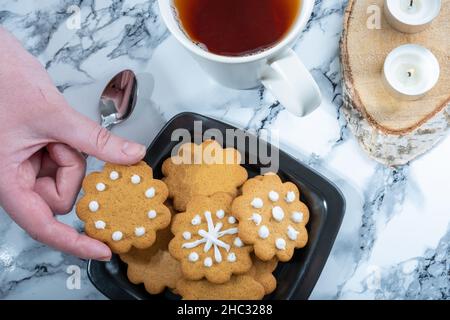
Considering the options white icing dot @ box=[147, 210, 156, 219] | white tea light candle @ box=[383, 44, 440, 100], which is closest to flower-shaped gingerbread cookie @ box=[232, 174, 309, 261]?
white icing dot @ box=[147, 210, 156, 219]

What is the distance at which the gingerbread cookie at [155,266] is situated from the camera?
100 centimetres

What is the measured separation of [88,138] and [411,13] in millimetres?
588

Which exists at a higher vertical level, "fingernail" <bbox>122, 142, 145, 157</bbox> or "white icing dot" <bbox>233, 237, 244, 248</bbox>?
"fingernail" <bbox>122, 142, 145, 157</bbox>

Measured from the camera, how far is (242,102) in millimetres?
1132

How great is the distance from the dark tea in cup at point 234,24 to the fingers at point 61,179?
0.29 m

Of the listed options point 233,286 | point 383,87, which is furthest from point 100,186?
point 383,87

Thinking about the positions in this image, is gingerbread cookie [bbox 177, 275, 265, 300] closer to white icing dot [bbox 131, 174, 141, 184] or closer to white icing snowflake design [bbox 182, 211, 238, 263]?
white icing snowflake design [bbox 182, 211, 238, 263]

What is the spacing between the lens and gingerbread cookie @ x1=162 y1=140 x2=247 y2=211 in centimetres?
102

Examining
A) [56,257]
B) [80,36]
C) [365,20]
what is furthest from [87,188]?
[365,20]

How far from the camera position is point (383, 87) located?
103cm

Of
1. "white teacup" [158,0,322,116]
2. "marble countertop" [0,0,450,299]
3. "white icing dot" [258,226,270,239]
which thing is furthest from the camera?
"marble countertop" [0,0,450,299]

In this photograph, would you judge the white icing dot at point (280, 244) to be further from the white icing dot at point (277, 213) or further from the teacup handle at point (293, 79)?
the teacup handle at point (293, 79)

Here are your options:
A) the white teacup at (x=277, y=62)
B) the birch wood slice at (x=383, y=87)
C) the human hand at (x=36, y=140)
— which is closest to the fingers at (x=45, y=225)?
the human hand at (x=36, y=140)

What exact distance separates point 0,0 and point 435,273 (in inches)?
39.2
